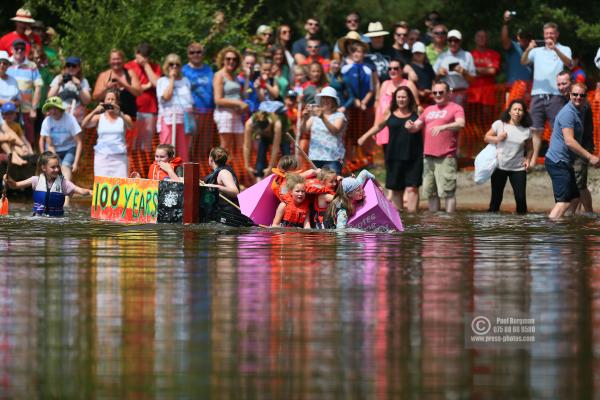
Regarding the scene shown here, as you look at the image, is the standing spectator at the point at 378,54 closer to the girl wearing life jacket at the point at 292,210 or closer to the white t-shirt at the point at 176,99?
the white t-shirt at the point at 176,99

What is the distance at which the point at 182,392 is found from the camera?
8711 millimetres

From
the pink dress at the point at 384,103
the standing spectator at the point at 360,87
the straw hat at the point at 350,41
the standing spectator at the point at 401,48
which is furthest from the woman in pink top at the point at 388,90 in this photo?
the standing spectator at the point at 401,48

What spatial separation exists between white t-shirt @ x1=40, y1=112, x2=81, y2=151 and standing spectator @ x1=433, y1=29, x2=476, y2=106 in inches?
228

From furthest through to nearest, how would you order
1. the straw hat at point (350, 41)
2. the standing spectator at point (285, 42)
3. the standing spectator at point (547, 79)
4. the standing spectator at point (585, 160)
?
the standing spectator at point (285, 42), the straw hat at point (350, 41), the standing spectator at point (547, 79), the standing spectator at point (585, 160)

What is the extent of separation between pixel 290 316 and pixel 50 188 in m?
10.7

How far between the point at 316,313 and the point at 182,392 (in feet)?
9.50

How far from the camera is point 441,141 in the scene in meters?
24.1

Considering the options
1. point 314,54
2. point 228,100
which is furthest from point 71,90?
point 314,54

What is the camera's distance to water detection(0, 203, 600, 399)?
898 centimetres

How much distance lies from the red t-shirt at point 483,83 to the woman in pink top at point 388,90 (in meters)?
2.51

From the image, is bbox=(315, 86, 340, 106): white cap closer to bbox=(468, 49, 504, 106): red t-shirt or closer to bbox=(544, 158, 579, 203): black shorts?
bbox=(544, 158, 579, 203): black shorts

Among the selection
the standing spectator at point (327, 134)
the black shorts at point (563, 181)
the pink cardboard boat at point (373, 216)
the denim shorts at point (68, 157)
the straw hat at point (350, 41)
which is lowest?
the pink cardboard boat at point (373, 216)

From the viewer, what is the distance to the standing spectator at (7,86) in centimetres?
2505

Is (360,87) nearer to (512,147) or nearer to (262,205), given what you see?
(512,147)
